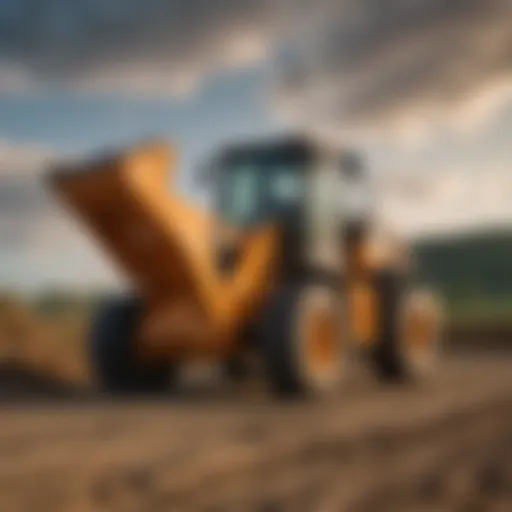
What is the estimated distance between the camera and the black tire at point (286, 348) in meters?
5.40

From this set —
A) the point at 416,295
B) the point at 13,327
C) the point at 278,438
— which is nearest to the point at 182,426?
the point at 278,438

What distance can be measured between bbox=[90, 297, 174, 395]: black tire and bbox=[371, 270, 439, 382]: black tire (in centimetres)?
165

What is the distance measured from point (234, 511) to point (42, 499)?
622 mm

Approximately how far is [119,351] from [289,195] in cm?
150

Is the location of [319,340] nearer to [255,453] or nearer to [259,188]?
[259,188]

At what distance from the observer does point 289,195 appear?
6113 millimetres

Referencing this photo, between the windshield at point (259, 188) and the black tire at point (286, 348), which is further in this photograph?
the windshield at point (259, 188)

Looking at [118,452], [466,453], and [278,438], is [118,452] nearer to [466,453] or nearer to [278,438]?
[278,438]

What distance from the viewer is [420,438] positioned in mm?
4277

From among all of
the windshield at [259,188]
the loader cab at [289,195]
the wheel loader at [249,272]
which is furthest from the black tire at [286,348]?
the windshield at [259,188]

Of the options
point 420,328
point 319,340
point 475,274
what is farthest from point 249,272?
point 475,274

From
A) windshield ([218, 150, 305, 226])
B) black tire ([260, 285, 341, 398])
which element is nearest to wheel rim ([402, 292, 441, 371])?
windshield ([218, 150, 305, 226])

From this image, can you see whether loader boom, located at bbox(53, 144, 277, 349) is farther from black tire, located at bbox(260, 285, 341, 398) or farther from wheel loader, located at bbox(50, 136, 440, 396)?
black tire, located at bbox(260, 285, 341, 398)

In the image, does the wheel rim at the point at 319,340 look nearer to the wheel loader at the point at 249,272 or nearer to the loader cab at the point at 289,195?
the wheel loader at the point at 249,272
